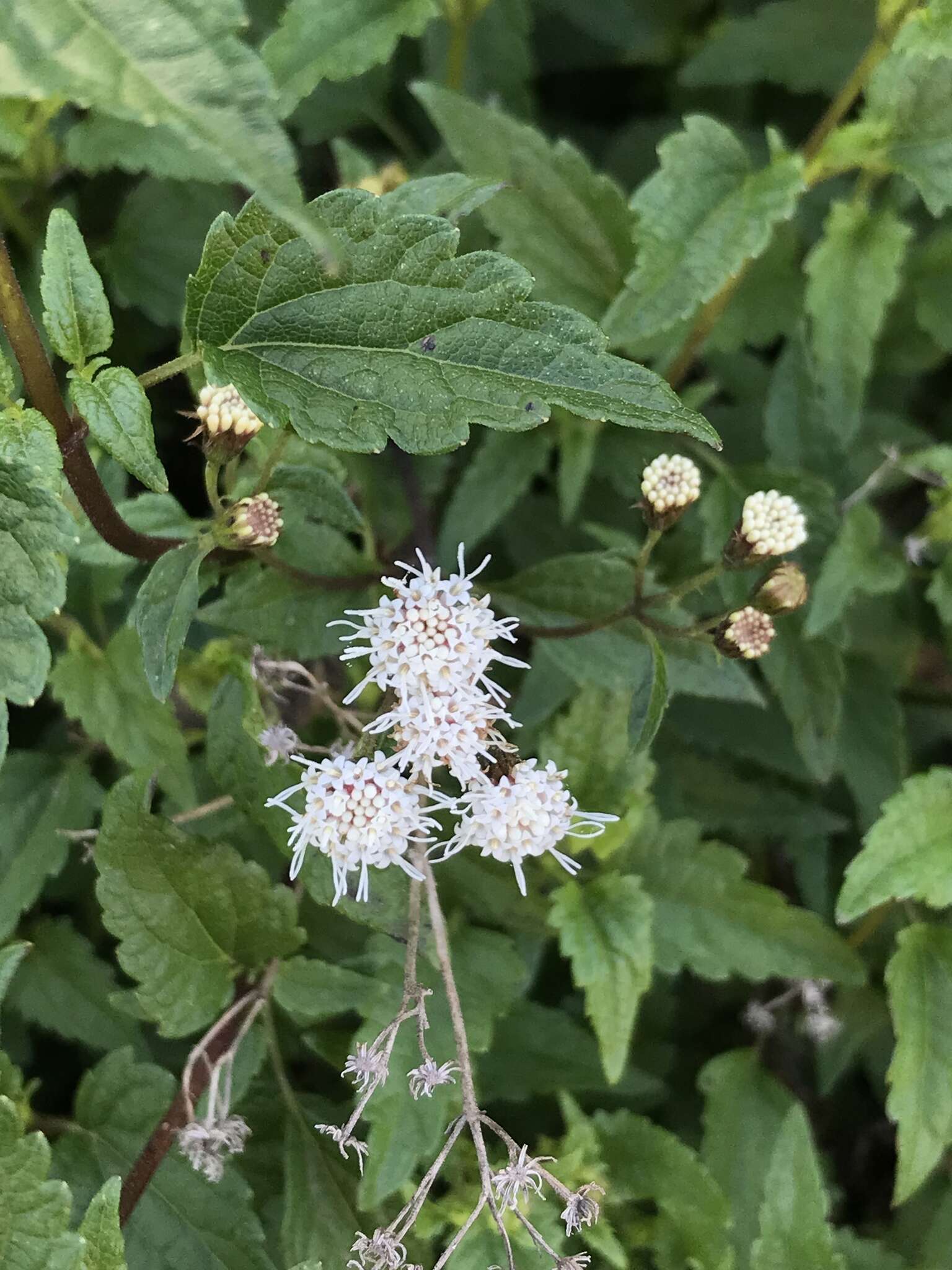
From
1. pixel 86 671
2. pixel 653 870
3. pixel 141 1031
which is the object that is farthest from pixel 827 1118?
pixel 86 671

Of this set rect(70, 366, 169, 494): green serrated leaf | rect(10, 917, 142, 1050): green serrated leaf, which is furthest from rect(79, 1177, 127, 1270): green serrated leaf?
rect(70, 366, 169, 494): green serrated leaf

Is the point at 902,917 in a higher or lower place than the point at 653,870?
lower

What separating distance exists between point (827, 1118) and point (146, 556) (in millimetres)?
1547

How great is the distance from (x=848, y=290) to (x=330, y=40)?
0.74m

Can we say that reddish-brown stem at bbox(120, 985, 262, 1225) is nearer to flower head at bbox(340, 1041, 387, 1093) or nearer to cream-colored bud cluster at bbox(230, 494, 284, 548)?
flower head at bbox(340, 1041, 387, 1093)

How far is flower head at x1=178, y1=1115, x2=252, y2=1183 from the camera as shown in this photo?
951 millimetres

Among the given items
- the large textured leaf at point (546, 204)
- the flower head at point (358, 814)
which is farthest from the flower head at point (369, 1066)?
the large textured leaf at point (546, 204)

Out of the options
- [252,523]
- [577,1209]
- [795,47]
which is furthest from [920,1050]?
[795,47]

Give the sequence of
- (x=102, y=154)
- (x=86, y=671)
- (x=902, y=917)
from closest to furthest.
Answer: (x=86, y=671) → (x=102, y=154) → (x=902, y=917)

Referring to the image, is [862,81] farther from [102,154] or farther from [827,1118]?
[827,1118]

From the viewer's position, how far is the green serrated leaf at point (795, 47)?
1825mm

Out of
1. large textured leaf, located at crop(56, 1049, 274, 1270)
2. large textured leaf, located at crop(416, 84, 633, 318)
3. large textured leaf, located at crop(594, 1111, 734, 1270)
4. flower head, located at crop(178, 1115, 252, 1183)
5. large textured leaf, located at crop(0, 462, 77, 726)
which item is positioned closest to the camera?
large textured leaf, located at crop(0, 462, 77, 726)

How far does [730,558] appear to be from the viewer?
3.53ft

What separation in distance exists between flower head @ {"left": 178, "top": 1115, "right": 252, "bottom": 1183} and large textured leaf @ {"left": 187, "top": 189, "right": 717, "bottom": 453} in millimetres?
628
